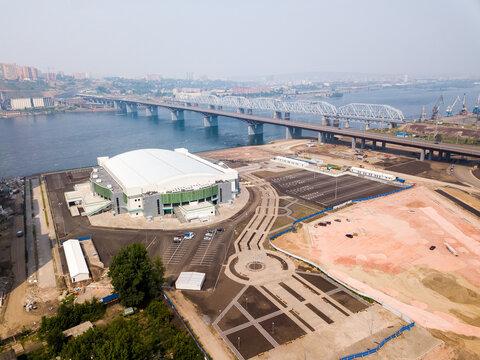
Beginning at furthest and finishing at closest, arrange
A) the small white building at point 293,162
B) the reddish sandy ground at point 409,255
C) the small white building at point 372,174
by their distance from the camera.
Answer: the small white building at point 293,162 → the small white building at point 372,174 → the reddish sandy ground at point 409,255

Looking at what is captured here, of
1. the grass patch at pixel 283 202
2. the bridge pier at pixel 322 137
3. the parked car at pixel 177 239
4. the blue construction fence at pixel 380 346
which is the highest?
the bridge pier at pixel 322 137

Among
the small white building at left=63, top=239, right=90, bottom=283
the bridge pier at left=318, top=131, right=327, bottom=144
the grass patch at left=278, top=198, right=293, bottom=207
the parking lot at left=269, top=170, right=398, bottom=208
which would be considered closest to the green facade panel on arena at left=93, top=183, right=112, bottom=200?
the small white building at left=63, top=239, right=90, bottom=283

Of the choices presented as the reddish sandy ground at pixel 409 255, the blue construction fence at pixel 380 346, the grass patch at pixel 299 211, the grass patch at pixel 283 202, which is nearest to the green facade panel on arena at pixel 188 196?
the grass patch at pixel 283 202

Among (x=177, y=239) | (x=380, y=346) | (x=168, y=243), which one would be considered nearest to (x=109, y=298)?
(x=168, y=243)

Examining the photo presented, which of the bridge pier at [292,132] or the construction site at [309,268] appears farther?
the bridge pier at [292,132]

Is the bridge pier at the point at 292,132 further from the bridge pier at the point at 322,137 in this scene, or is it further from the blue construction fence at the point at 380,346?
the blue construction fence at the point at 380,346

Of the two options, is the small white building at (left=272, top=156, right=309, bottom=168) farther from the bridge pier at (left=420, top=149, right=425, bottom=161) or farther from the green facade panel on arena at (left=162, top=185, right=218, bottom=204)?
the green facade panel on arena at (left=162, top=185, right=218, bottom=204)

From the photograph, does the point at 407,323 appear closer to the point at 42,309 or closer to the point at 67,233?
the point at 42,309

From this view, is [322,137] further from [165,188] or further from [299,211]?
[165,188]
